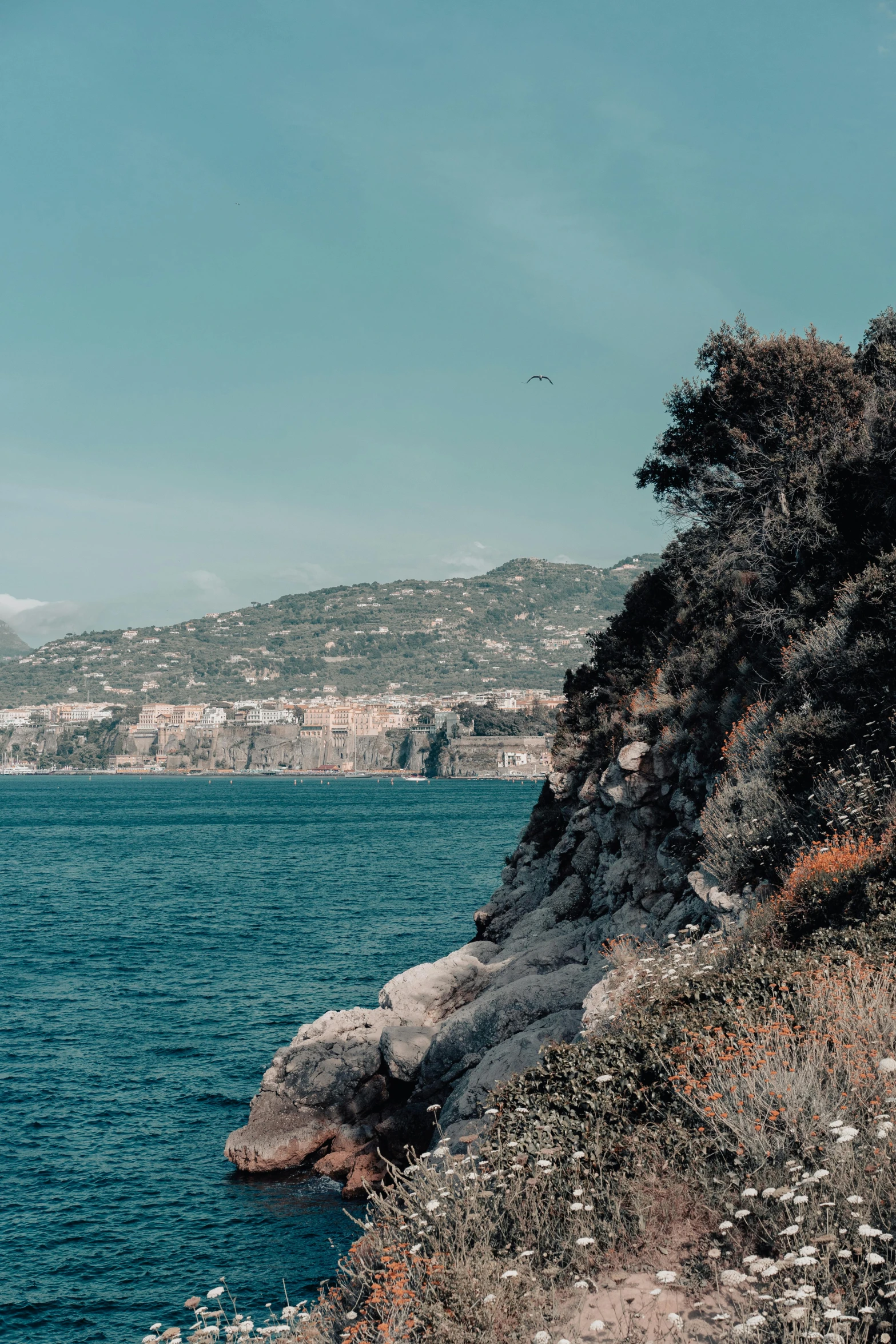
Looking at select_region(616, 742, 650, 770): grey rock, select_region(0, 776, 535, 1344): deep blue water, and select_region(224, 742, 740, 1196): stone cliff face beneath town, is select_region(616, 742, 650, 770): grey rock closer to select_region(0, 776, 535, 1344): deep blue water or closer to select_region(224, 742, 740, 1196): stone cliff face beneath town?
select_region(224, 742, 740, 1196): stone cliff face beneath town

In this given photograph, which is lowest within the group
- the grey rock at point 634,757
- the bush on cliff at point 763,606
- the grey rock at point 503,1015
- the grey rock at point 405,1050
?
the grey rock at point 405,1050

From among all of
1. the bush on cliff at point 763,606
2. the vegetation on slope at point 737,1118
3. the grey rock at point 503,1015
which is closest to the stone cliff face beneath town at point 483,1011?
the grey rock at point 503,1015

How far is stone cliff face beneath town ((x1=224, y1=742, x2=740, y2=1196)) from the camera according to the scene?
41.1 ft

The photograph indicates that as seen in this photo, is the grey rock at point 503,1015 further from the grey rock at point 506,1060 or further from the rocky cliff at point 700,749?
the grey rock at point 506,1060

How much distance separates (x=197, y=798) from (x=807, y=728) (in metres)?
121

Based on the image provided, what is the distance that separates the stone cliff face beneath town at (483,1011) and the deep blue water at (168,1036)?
2.96 feet

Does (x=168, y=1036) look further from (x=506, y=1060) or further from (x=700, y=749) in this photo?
(x=700, y=749)

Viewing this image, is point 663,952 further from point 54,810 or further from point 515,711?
point 515,711

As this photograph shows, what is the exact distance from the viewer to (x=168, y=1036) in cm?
2103

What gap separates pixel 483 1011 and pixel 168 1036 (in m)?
10.1

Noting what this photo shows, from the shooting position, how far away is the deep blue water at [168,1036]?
11891 millimetres

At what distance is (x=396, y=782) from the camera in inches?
7185

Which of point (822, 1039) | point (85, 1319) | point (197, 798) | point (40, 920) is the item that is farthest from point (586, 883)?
point (197, 798)

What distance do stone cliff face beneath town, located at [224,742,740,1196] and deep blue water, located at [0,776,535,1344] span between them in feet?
2.96
